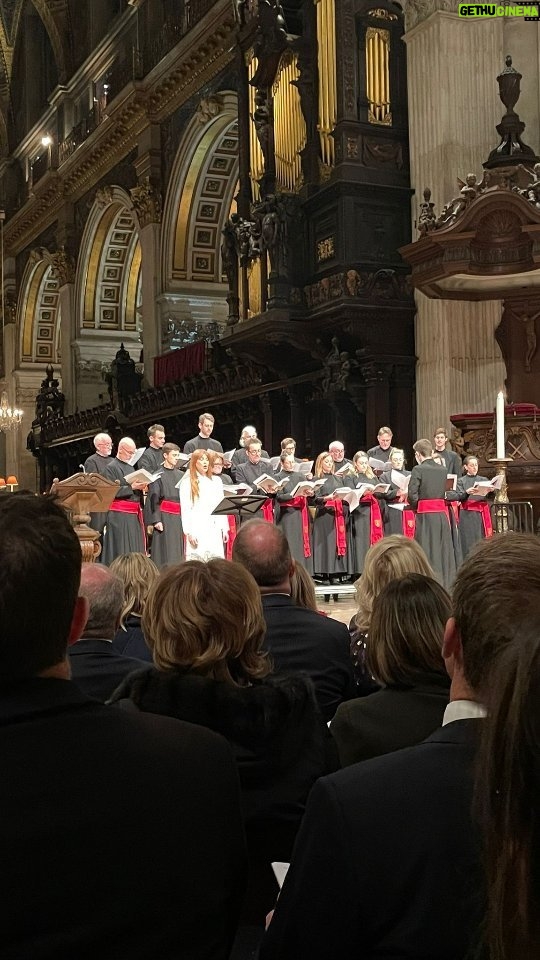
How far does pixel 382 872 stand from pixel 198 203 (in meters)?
22.4

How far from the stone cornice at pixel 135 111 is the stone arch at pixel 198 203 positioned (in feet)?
3.27

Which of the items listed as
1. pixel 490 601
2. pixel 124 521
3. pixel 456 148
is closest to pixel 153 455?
pixel 124 521

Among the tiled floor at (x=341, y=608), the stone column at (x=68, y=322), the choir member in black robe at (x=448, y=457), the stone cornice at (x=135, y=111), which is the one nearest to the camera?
the tiled floor at (x=341, y=608)

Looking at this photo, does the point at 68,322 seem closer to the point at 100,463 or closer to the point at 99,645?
the point at 100,463

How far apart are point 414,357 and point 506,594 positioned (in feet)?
43.4

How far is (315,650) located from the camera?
128 inches

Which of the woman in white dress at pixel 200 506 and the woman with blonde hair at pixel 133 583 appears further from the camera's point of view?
the woman in white dress at pixel 200 506

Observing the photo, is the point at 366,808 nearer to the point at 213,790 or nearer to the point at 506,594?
the point at 213,790

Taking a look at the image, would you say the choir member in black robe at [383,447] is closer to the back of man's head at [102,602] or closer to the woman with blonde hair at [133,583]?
the woman with blonde hair at [133,583]

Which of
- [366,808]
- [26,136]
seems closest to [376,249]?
[366,808]

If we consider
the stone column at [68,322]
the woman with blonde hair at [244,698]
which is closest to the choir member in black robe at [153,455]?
the woman with blonde hair at [244,698]

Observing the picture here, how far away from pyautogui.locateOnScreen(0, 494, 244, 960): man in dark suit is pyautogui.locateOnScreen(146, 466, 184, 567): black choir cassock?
396 inches

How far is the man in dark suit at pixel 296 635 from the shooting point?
3.23 m

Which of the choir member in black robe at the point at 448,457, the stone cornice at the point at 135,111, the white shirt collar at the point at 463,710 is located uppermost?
the stone cornice at the point at 135,111
